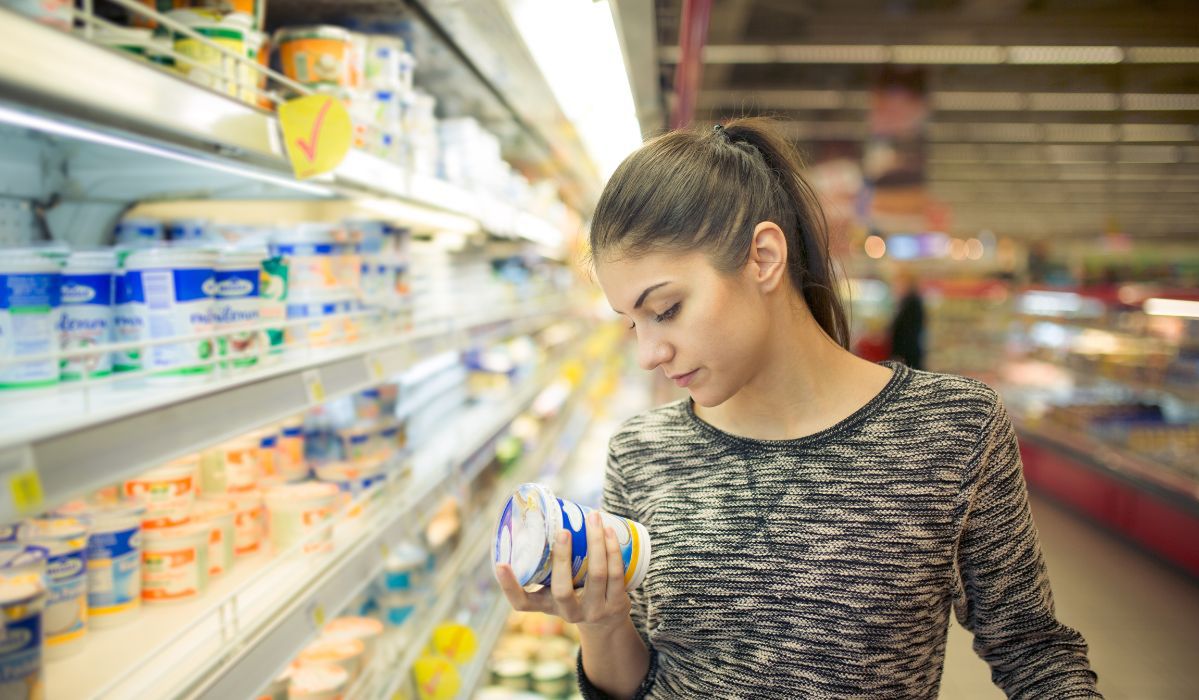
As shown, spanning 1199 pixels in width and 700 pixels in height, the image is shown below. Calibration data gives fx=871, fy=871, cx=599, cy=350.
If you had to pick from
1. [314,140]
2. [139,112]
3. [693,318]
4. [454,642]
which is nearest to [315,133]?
[314,140]

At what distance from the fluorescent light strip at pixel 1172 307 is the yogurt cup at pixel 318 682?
18.9ft

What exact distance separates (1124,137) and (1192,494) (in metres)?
10.7

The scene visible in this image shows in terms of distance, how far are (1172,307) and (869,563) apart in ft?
19.8

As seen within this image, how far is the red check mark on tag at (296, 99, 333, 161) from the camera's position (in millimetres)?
1358

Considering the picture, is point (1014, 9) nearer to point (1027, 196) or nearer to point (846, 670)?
point (846, 670)

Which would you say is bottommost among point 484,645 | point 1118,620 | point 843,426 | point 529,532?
point 1118,620

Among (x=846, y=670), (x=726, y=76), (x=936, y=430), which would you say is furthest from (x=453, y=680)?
(x=726, y=76)

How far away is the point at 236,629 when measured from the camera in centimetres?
133

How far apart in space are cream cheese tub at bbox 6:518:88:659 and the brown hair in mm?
877

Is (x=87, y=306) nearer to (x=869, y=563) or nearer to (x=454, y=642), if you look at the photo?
(x=869, y=563)

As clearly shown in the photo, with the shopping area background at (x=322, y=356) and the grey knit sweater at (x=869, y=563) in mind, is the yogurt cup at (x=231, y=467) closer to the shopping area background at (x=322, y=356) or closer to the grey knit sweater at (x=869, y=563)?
the shopping area background at (x=322, y=356)

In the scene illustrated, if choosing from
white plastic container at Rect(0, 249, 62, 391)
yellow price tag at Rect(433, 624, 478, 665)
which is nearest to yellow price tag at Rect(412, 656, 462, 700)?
yellow price tag at Rect(433, 624, 478, 665)

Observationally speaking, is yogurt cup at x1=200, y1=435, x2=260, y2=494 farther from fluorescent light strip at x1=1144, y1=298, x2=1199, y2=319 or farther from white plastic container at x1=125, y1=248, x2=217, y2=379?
fluorescent light strip at x1=1144, y1=298, x2=1199, y2=319

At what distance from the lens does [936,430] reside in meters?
1.18
